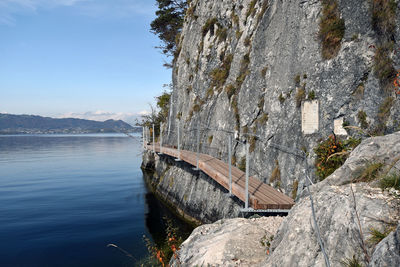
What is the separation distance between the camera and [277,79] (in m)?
12.1

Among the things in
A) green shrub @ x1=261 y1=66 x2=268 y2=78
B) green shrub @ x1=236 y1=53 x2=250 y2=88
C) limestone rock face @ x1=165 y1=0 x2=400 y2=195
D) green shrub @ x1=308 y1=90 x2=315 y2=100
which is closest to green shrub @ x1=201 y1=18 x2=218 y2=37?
limestone rock face @ x1=165 y1=0 x2=400 y2=195

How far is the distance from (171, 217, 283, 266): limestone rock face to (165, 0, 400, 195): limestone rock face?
2.91m

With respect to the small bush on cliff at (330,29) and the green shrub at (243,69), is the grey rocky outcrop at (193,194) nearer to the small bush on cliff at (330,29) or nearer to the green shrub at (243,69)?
the green shrub at (243,69)

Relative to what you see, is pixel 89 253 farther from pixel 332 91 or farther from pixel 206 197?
pixel 332 91

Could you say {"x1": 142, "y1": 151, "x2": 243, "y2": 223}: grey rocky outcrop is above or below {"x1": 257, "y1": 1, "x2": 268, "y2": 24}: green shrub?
below

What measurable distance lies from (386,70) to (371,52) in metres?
0.92

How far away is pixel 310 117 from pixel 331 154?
1.93 m

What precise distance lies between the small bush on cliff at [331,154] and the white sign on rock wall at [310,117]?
99cm

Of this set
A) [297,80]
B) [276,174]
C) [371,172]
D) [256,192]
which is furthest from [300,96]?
[371,172]

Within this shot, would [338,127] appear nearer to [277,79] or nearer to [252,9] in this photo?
[277,79]

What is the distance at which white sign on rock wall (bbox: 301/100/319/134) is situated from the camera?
9.43 metres

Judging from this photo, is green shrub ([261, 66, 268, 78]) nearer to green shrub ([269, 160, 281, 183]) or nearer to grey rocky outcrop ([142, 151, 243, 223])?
green shrub ([269, 160, 281, 183])

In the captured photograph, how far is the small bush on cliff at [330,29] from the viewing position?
362 inches

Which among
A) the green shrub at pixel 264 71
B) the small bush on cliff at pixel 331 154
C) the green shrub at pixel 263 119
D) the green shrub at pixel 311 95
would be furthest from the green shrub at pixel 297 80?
the small bush on cliff at pixel 331 154
